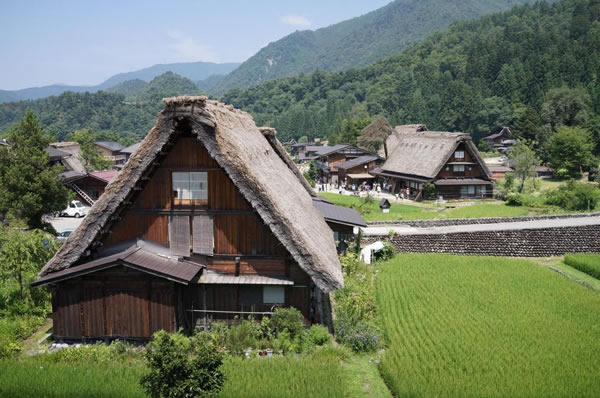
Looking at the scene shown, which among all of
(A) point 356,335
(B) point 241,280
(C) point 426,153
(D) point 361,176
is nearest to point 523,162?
(C) point 426,153

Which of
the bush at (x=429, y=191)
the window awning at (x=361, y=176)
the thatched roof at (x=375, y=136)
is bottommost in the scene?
the bush at (x=429, y=191)

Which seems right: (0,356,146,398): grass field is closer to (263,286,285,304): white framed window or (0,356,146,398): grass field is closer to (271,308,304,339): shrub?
(271,308,304,339): shrub

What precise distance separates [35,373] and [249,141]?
26.6 ft

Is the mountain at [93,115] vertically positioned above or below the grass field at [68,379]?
above

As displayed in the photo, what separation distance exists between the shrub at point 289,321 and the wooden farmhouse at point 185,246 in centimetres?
58

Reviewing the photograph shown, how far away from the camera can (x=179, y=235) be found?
13000 millimetres

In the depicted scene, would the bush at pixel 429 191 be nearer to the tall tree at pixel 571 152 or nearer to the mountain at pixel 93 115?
the tall tree at pixel 571 152

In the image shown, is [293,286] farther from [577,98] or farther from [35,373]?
[577,98]

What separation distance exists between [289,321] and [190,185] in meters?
4.40

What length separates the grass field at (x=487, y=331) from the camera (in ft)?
32.8

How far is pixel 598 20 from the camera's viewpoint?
318 feet

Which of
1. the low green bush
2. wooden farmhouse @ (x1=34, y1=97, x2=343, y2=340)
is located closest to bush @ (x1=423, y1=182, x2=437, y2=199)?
the low green bush

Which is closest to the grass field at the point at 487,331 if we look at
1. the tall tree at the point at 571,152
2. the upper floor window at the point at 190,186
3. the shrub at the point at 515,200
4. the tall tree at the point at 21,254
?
the upper floor window at the point at 190,186

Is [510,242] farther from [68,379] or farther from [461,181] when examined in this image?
[68,379]
